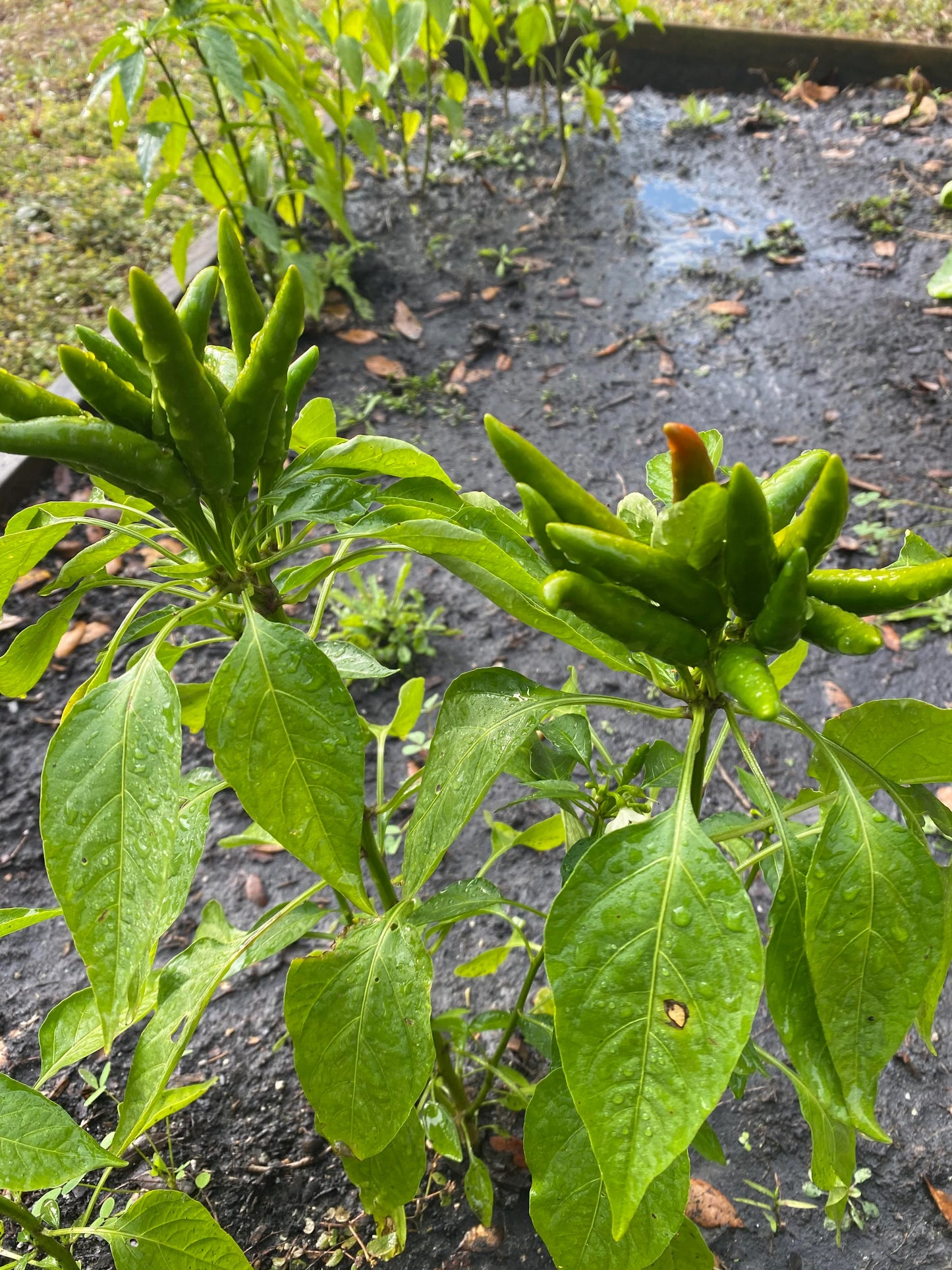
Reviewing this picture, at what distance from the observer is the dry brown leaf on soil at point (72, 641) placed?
2910mm

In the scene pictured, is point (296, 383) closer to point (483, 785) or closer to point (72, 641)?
point (483, 785)

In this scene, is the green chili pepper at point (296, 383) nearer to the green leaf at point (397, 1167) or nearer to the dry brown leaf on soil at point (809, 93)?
the green leaf at point (397, 1167)

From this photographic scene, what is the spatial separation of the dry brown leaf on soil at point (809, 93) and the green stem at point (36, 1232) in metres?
6.54

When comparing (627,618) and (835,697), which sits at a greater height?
(627,618)

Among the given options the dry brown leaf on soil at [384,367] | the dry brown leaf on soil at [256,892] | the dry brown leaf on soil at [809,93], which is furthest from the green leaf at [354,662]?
the dry brown leaf on soil at [809,93]

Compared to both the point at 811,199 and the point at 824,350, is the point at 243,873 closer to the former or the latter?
the point at 824,350

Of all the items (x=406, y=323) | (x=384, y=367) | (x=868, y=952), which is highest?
(x=868, y=952)

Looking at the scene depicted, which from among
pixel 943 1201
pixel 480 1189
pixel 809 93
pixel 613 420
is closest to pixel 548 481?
pixel 480 1189

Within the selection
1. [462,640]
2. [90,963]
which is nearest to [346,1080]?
[90,963]

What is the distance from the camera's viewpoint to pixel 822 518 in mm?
841

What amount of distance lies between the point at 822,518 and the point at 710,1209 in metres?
1.56

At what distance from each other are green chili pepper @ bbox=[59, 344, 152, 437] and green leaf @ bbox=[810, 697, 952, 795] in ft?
2.82

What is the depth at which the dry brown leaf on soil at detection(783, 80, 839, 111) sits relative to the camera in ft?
18.2

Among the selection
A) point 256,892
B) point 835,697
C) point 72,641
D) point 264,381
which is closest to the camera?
point 264,381
